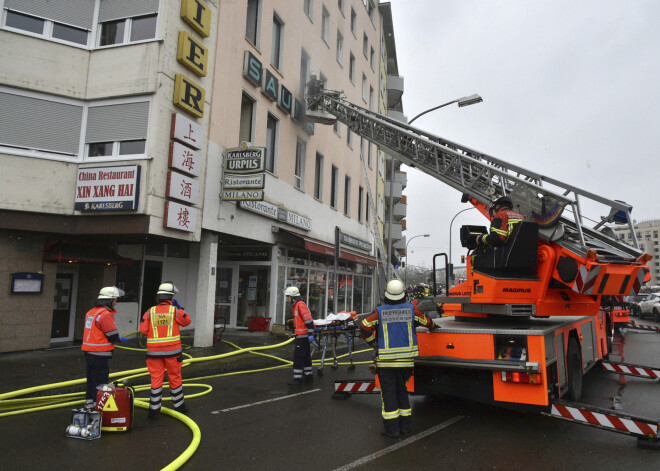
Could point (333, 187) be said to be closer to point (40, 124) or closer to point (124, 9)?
point (124, 9)

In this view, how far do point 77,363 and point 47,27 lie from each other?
7570mm

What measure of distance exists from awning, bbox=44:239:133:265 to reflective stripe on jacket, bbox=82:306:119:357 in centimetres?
542

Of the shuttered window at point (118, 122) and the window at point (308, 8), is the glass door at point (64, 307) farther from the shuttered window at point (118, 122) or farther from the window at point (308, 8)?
the window at point (308, 8)

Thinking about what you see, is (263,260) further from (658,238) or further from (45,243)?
(658,238)

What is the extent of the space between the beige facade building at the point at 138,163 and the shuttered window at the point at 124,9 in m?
0.03

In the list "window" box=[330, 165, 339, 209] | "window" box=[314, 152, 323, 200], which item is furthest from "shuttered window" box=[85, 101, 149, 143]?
"window" box=[330, 165, 339, 209]

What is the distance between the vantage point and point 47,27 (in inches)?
414

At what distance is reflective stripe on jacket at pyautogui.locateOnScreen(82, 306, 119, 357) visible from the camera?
5.80 metres

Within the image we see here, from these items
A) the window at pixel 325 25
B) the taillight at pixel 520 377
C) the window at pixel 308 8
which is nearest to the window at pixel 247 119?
the window at pixel 308 8

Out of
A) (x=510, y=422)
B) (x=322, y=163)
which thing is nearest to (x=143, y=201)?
(x=510, y=422)

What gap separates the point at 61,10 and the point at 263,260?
856 centimetres

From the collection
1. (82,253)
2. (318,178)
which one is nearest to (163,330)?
(82,253)

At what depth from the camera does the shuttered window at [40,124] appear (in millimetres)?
9969

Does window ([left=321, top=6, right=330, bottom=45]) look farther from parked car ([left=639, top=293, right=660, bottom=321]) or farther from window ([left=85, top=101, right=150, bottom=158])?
parked car ([left=639, top=293, right=660, bottom=321])
